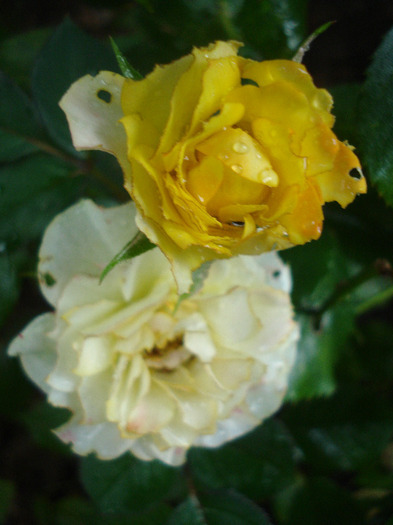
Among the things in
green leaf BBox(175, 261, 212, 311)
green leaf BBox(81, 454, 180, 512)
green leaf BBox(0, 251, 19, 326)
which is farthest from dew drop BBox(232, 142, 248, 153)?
green leaf BBox(81, 454, 180, 512)

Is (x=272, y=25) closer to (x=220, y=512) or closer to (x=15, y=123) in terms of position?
(x=15, y=123)

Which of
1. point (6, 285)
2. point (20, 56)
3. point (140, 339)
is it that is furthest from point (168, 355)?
point (20, 56)

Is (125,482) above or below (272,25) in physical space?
below

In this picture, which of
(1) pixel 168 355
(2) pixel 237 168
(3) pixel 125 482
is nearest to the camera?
(2) pixel 237 168

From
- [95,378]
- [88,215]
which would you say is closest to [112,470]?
[95,378]

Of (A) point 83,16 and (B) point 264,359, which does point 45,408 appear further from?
(A) point 83,16

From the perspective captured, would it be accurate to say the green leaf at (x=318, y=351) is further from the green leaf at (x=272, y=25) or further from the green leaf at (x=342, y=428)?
the green leaf at (x=272, y=25)
